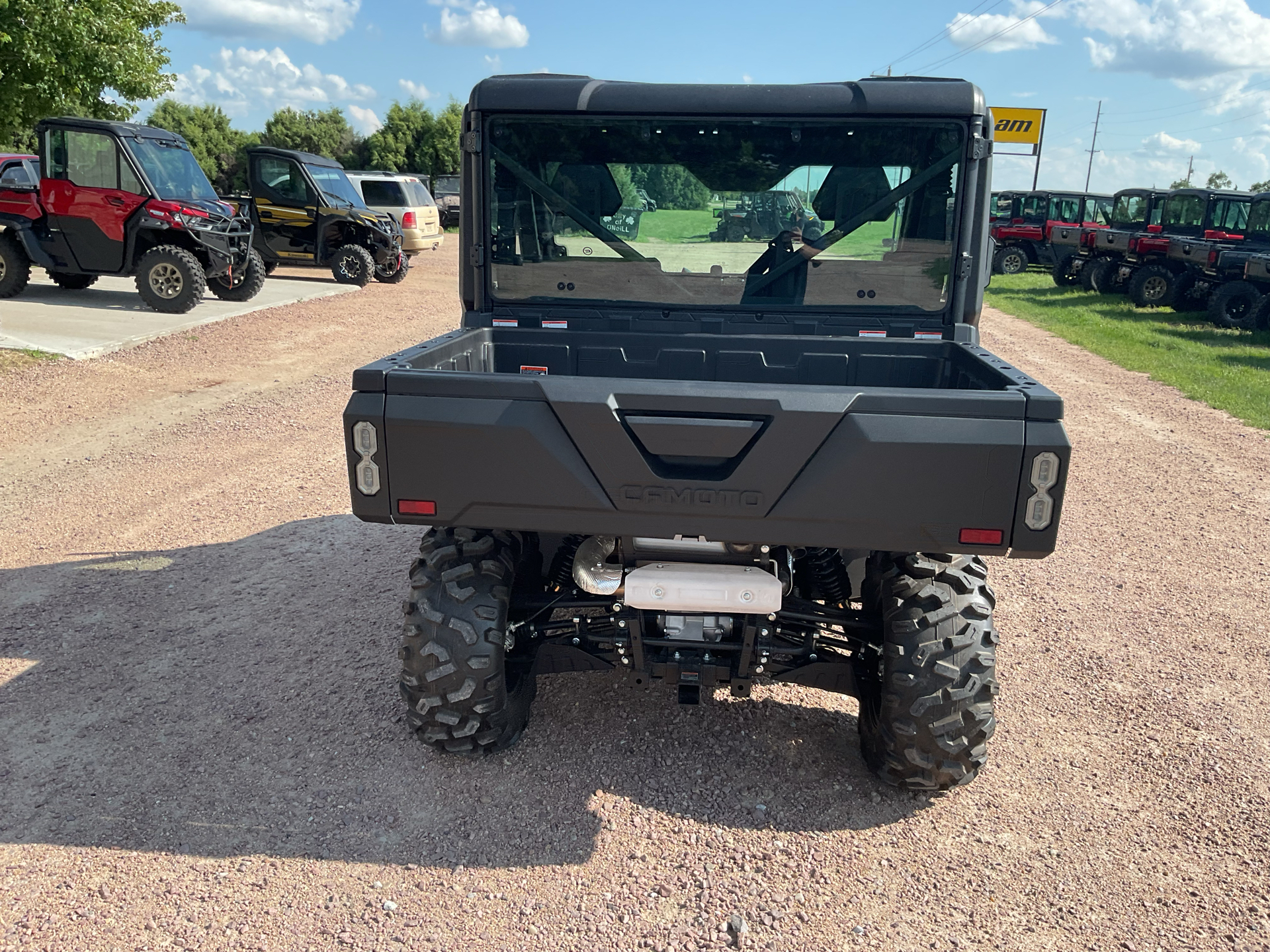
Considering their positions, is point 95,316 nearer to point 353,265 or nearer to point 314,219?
point 314,219

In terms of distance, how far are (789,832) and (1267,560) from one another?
14.1 ft

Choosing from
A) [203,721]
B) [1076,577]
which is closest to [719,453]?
[203,721]

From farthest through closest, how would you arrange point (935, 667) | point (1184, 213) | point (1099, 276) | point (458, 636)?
1. point (1099, 276)
2. point (1184, 213)
3. point (458, 636)
4. point (935, 667)

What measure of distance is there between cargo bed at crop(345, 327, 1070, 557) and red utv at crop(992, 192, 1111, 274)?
25.7 m

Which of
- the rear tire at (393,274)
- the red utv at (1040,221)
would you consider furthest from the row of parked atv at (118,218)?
the red utv at (1040,221)

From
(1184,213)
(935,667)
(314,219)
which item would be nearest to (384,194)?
(314,219)

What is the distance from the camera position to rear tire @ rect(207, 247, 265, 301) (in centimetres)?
1506

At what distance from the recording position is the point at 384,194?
2369 centimetres

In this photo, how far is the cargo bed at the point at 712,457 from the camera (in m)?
2.66

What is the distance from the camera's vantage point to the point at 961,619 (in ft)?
10.2

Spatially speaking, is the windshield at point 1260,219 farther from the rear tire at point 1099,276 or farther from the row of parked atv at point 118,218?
the row of parked atv at point 118,218

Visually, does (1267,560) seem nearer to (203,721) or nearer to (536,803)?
(536,803)

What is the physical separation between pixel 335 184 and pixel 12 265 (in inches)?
263

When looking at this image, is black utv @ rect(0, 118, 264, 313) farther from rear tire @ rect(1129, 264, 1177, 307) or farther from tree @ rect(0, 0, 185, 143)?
rear tire @ rect(1129, 264, 1177, 307)
